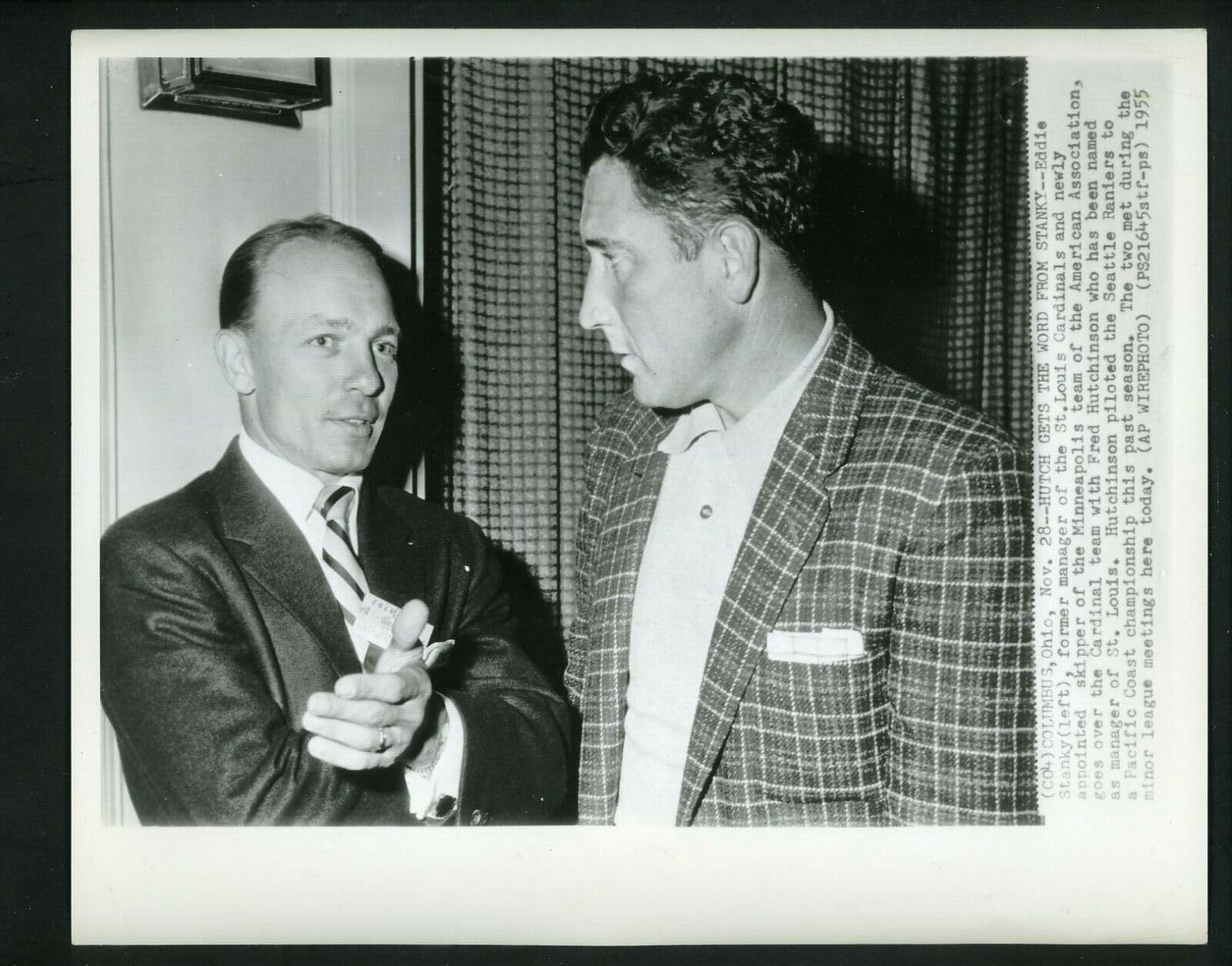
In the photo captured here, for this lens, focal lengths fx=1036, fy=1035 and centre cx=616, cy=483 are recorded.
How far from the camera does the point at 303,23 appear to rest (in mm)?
1177

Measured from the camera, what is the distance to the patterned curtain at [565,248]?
3.89 ft

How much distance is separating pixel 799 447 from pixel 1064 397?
35 cm

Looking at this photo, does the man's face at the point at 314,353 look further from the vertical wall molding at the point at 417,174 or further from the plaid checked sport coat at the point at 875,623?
the plaid checked sport coat at the point at 875,623

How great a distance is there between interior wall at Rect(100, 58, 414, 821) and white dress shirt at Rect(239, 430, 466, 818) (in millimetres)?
55

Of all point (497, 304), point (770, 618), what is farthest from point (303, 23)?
point (770, 618)

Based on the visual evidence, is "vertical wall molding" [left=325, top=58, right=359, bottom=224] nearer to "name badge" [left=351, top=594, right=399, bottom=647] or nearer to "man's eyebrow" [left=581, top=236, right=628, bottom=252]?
"man's eyebrow" [left=581, top=236, right=628, bottom=252]

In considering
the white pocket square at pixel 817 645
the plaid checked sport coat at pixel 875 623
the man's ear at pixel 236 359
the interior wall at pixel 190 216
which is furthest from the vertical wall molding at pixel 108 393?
the white pocket square at pixel 817 645

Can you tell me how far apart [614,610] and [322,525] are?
34 cm

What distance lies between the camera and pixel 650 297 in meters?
1.13

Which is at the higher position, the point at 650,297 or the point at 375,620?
the point at 650,297

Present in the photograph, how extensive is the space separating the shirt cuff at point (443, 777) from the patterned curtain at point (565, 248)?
142 millimetres

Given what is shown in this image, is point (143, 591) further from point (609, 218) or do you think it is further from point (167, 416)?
point (609, 218)

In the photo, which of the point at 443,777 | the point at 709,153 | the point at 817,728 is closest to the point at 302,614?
the point at 443,777

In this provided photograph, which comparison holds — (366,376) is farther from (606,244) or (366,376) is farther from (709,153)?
(709,153)
